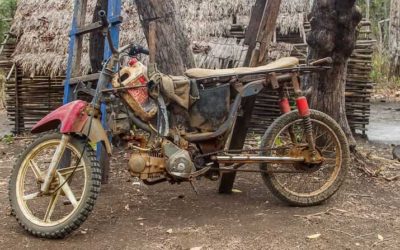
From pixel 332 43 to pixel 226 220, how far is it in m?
2.37

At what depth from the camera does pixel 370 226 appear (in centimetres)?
427

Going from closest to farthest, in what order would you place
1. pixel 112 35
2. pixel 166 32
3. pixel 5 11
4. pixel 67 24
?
pixel 112 35
pixel 166 32
pixel 67 24
pixel 5 11

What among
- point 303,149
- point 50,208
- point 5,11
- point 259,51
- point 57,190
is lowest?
point 50,208

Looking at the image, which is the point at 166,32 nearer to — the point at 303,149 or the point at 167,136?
the point at 167,136

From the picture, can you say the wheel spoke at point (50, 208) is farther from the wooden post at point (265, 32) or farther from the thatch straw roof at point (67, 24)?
the thatch straw roof at point (67, 24)

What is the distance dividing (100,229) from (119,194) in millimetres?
1040

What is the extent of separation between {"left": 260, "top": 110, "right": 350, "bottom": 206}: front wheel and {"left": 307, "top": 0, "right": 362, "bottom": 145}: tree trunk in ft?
4.07

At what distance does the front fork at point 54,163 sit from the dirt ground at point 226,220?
0.38 m

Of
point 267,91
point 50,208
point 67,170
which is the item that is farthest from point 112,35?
point 267,91

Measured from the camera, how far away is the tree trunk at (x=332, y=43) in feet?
18.6

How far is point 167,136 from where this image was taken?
4254 mm

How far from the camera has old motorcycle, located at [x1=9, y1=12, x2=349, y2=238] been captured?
13.4 ft

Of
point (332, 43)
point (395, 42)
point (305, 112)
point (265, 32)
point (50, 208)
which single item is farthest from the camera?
point (395, 42)

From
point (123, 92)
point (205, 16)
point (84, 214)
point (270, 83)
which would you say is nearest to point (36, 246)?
point (84, 214)
